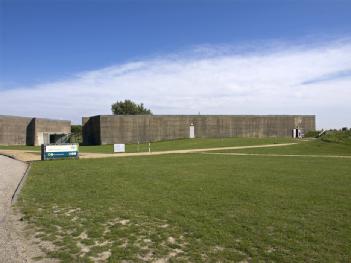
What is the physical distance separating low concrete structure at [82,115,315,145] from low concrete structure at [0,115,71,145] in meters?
5.69

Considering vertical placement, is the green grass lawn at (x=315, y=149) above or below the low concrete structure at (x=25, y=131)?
below

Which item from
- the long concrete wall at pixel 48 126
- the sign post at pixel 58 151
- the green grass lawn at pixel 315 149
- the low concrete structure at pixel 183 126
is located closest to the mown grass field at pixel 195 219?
the sign post at pixel 58 151

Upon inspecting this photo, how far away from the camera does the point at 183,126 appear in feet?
174

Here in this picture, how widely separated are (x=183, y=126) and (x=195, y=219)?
45.9 metres

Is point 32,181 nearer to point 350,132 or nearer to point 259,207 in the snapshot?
point 259,207

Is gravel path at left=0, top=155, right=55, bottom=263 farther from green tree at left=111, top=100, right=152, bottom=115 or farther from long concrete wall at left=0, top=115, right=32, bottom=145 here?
green tree at left=111, top=100, right=152, bottom=115

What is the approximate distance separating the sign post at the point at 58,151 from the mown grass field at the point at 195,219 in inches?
484

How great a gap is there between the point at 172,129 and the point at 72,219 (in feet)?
149

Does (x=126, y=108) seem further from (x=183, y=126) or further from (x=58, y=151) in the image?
(x=58, y=151)

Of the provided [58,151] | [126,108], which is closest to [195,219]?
[58,151]

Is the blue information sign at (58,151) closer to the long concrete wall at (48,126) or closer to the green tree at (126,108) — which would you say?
the long concrete wall at (48,126)

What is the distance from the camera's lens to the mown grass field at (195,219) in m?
5.54

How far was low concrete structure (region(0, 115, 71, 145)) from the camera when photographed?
54.5m

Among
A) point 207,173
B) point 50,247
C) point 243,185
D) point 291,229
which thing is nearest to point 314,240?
point 291,229
